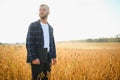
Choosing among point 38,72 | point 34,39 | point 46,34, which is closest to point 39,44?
point 34,39

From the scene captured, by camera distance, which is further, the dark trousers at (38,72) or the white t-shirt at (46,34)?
the white t-shirt at (46,34)

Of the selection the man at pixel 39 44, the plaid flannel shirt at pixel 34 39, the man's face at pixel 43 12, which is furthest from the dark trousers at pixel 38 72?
the man's face at pixel 43 12

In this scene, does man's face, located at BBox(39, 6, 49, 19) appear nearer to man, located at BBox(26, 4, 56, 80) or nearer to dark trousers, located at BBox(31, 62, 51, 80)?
man, located at BBox(26, 4, 56, 80)

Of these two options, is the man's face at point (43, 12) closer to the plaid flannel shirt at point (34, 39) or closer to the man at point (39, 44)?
the man at point (39, 44)

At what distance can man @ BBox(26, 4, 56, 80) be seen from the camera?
10.8ft

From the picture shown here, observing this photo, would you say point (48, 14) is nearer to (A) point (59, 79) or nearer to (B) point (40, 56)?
(B) point (40, 56)

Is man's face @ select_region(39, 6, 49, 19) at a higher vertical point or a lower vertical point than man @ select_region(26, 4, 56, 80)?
higher

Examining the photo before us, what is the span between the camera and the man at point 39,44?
3293 mm

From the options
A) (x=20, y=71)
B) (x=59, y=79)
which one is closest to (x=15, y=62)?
(x=20, y=71)

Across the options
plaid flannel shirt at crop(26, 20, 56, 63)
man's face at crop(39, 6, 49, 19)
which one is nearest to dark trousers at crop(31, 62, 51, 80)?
plaid flannel shirt at crop(26, 20, 56, 63)

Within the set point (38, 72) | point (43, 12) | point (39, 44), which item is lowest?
point (38, 72)

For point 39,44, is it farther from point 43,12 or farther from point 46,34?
point 43,12

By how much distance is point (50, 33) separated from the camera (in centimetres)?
362

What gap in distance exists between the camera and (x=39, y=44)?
3.39m
